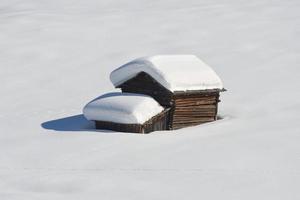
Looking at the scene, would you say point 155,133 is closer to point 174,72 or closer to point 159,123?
point 159,123

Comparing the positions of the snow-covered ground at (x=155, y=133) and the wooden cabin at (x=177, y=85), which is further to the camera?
the wooden cabin at (x=177, y=85)

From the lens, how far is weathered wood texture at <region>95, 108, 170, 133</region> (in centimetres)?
1753

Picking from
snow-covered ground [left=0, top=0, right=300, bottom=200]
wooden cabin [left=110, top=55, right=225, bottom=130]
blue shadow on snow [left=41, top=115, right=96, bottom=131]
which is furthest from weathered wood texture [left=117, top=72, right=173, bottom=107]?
blue shadow on snow [left=41, top=115, right=96, bottom=131]

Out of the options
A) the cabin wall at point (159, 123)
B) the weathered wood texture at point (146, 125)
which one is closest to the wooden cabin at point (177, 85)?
the cabin wall at point (159, 123)

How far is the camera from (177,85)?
18.4 m

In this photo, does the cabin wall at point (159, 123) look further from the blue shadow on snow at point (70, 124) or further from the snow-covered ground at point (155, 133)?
the blue shadow on snow at point (70, 124)

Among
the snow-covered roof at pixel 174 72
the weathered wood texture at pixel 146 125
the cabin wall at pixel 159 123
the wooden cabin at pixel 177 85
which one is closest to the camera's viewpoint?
the weathered wood texture at pixel 146 125

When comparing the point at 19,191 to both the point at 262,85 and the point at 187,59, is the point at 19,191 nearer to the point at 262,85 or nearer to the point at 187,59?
the point at 187,59

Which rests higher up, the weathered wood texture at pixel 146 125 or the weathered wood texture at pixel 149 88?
the weathered wood texture at pixel 149 88

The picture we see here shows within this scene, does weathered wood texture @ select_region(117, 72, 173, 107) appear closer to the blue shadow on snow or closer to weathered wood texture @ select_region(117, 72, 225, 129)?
weathered wood texture @ select_region(117, 72, 225, 129)

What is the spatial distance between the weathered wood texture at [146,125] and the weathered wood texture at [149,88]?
397mm

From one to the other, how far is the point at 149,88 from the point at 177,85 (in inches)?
42.1

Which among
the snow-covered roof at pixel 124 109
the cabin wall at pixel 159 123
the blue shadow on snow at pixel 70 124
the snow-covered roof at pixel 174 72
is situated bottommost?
the blue shadow on snow at pixel 70 124

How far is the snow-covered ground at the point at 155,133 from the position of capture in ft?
45.1
